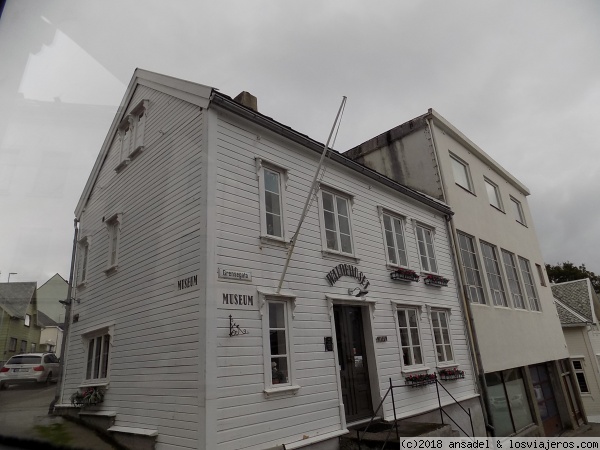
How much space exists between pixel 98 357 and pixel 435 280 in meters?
8.56

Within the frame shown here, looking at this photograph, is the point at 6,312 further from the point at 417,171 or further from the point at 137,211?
the point at 417,171

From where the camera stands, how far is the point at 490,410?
11398 millimetres

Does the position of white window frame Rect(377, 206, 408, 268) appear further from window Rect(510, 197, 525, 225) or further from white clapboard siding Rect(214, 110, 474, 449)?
window Rect(510, 197, 525, 225)

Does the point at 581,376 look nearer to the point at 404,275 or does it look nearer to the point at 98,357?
the point at 404,275

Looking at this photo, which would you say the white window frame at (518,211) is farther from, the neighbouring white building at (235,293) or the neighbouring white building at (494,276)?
the neighbouring white building at (235,293)

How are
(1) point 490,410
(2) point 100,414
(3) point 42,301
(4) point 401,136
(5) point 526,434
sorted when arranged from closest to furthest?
(3) point 42,301, (2) point 100,414, (1) point 490,410, (5) point 526,434, (4) point 401,136

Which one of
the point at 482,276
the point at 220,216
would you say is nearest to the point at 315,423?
the point at 220,216

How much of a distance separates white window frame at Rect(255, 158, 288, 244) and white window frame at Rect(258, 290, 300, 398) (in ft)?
3.30

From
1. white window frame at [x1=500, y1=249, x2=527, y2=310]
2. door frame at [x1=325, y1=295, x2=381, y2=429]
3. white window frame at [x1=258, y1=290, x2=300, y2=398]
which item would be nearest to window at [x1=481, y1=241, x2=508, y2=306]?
white window frame at [x1=500, y1=249, x2=527, y2=310]

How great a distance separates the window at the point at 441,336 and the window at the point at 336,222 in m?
3.73

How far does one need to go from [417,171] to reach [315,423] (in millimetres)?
9548

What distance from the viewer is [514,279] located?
15711 millimetres

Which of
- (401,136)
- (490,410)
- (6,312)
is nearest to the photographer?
(6,312)

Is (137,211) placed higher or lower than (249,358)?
higher
